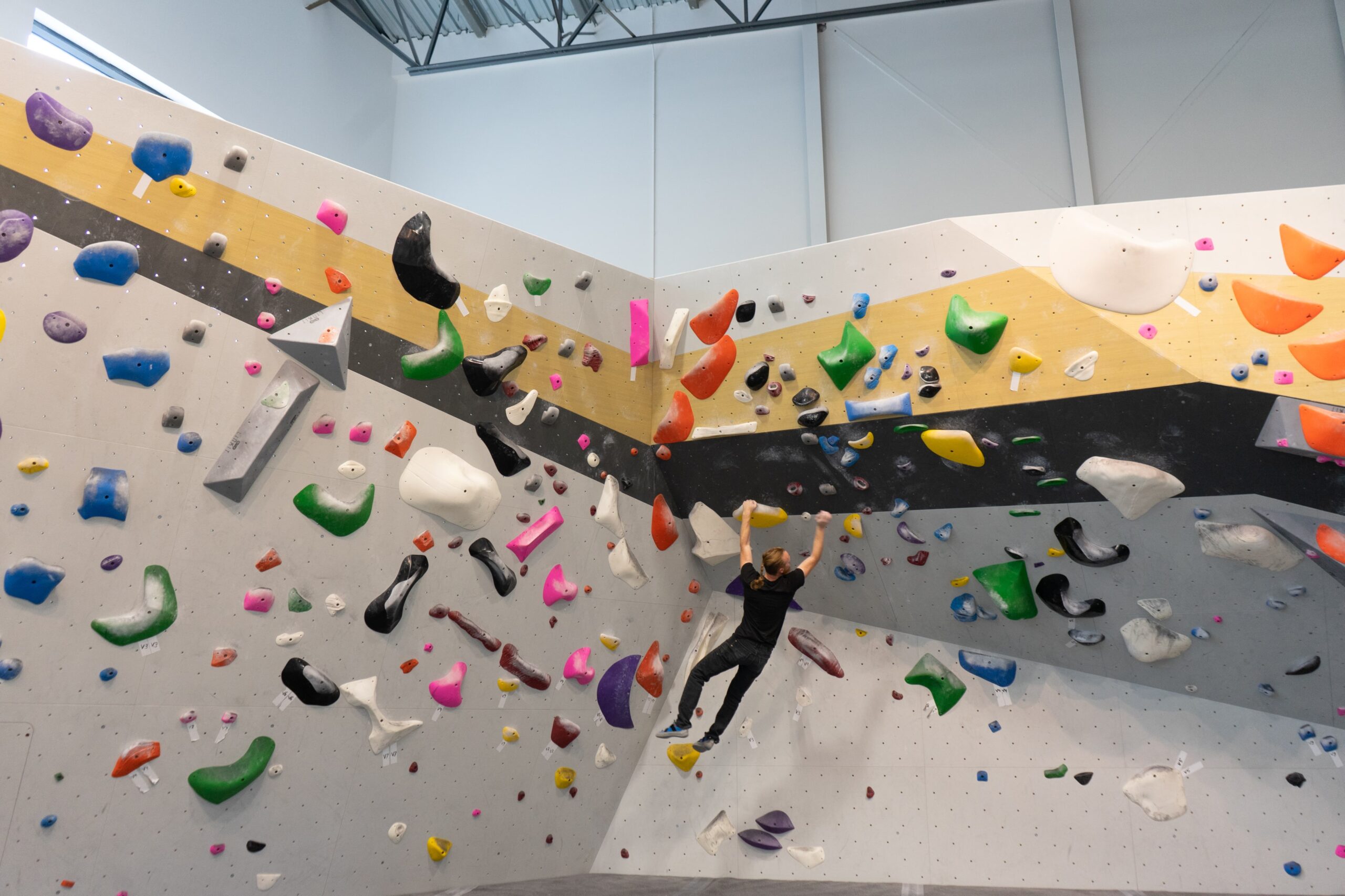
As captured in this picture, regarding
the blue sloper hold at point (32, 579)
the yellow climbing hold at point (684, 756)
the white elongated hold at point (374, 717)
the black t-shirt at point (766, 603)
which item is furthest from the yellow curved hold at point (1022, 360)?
the blue sloper hold at point (32, 579)

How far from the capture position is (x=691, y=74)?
741cm

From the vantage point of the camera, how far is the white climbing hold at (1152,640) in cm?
421

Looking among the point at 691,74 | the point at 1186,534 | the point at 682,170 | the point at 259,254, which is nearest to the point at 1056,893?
the point at 1186,534

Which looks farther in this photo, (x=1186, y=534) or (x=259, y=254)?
(x=1186, y=534)

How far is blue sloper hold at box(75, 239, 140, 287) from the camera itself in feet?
9.60

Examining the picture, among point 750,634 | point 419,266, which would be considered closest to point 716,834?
point 750,634

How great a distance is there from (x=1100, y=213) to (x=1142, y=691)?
2574 millimetres

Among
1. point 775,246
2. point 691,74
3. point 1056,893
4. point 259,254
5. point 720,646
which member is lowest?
point 1056,893

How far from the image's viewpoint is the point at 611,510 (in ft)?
14.9

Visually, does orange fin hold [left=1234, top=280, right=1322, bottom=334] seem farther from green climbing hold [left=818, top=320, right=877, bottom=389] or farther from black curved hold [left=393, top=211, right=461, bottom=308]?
black curved hold [left=393, top=211, right=461, bottom=308]

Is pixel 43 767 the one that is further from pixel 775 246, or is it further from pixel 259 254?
pixel 775 246

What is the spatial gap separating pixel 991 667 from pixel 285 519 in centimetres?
375

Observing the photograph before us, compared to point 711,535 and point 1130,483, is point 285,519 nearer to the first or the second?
point 711,535

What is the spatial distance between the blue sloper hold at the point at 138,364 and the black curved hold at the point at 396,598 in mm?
1239
